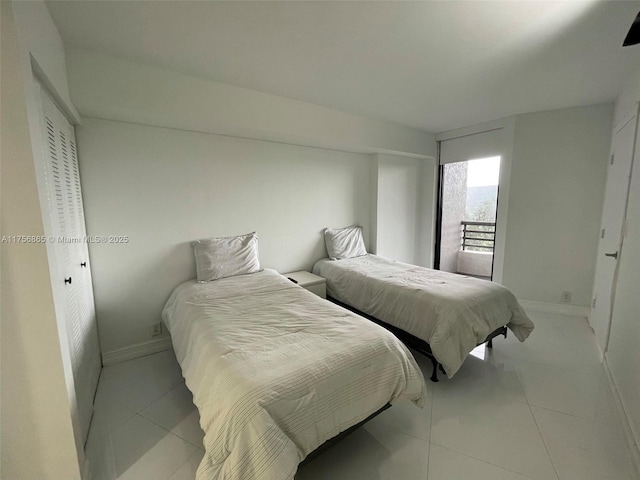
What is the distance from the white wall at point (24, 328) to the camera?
3.36 ft

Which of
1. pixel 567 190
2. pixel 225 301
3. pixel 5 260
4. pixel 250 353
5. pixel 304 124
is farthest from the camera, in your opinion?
pixel 567 190

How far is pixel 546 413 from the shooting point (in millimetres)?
1754

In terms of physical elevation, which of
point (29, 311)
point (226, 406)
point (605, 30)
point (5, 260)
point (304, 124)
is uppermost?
point (605, 30)

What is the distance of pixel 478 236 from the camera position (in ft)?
16.8

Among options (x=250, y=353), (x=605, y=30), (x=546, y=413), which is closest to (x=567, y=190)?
(x=605, y=30)

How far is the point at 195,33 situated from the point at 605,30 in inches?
98.6

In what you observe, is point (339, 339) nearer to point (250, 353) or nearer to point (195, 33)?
point (250, 353)

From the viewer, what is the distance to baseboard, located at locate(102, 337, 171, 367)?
90.7 inches

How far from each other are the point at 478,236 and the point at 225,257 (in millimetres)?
4695

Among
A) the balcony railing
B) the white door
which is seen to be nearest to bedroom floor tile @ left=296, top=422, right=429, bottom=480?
the white door

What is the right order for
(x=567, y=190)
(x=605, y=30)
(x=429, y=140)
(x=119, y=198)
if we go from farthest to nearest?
(x=429, y=140)
(x=567, y=190)
(x=119, y=198)
(x=605, y=30)

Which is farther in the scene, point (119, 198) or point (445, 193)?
point (445, 193)

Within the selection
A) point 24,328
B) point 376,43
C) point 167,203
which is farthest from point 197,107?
point 24,328

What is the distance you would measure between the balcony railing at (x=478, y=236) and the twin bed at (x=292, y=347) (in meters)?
2.96
